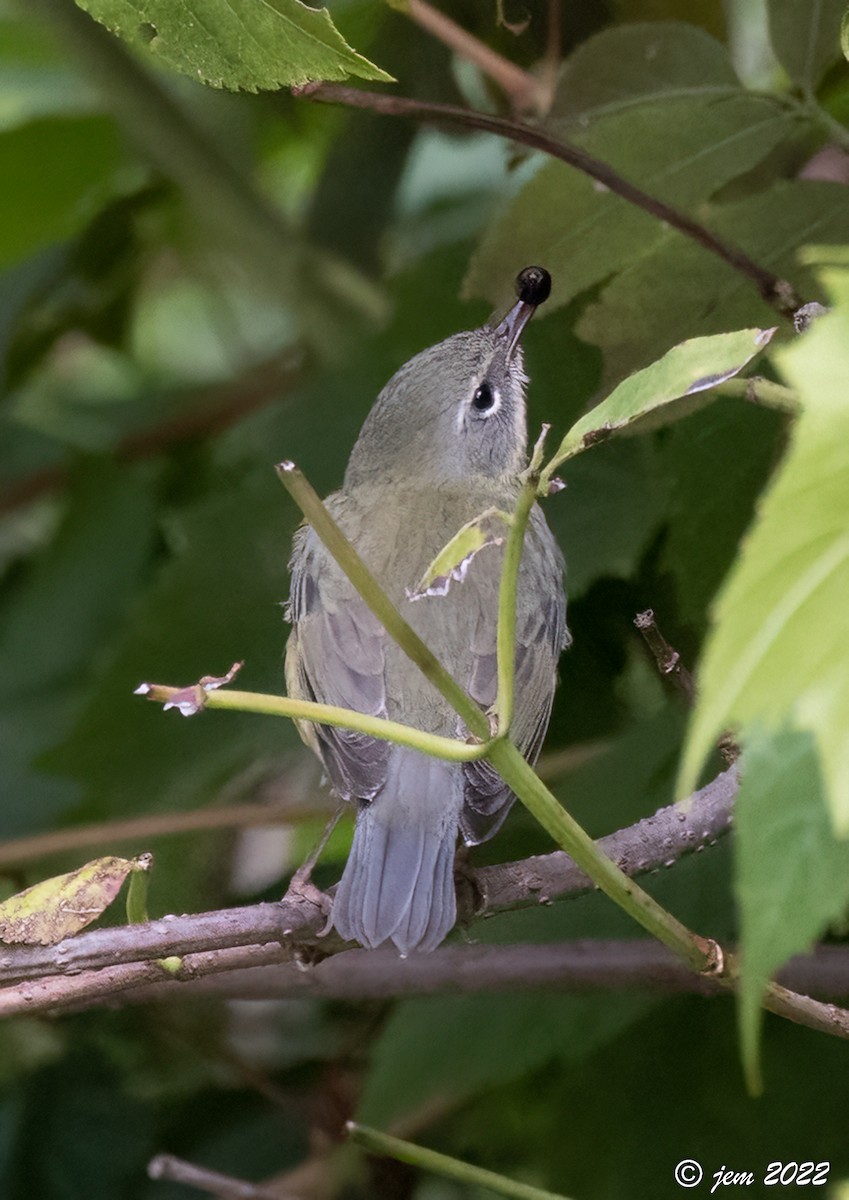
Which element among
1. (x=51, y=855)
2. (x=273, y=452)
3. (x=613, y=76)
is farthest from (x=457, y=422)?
(x=51, y=855)

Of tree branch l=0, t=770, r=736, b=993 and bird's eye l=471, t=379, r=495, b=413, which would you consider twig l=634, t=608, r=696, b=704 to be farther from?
bird's eye l=471, t=379, r=495, b=413

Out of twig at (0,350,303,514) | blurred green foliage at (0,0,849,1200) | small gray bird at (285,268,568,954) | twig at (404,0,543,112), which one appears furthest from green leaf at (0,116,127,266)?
small gray bird at (285,268,568,954)

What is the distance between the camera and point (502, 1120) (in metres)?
1.68

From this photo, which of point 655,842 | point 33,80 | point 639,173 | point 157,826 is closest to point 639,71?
point 639,173

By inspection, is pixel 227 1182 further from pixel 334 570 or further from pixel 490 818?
pixel 334 570

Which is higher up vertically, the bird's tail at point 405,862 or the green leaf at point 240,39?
the green leaf at point 240,39

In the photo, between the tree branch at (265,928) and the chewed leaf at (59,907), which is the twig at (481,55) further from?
the chewed leaf at (59,907)

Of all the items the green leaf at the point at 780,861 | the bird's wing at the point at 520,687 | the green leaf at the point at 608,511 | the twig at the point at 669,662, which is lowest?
the green leaf at the point at 780,861

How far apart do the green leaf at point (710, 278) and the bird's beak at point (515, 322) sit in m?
0.09

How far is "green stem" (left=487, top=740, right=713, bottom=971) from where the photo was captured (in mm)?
813

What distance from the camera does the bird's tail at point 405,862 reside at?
3.87ft

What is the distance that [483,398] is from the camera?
1.65 m

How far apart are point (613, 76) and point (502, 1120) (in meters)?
1.22

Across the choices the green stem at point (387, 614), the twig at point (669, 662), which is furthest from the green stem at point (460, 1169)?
the green stem at point (387, 614)
